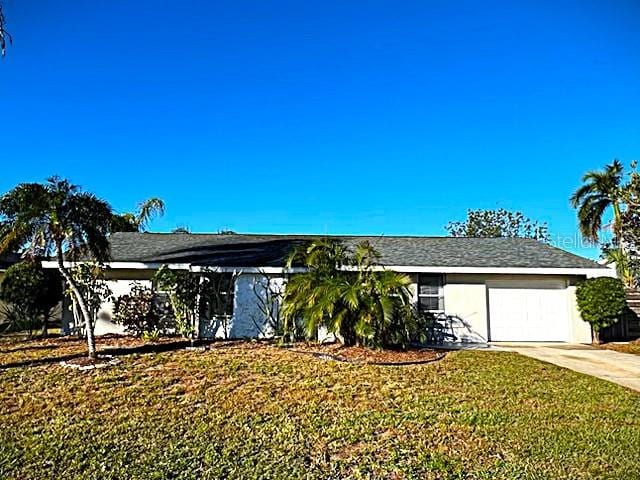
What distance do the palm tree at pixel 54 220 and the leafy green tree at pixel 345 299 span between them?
4580 mm

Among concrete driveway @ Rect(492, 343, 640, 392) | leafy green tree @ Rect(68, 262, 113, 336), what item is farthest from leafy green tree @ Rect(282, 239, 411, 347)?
leafy green tree @ Rect(68, 262, 113, 336)

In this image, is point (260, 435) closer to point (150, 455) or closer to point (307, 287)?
point (150, 455)

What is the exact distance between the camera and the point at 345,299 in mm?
10742

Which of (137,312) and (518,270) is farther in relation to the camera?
(518,270)

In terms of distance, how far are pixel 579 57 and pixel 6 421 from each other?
16.6 metres

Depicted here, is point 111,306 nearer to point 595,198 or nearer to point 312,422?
point 312,422

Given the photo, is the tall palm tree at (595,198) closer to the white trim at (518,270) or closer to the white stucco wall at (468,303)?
the white trim at (518,270)

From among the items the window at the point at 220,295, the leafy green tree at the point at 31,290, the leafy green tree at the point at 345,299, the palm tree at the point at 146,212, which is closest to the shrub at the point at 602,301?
the leafy green tree at the point at 345,299

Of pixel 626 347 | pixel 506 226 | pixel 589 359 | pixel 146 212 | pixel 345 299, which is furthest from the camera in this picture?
pixel 506 226

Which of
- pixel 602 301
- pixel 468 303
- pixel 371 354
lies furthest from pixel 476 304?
pixel 371 354

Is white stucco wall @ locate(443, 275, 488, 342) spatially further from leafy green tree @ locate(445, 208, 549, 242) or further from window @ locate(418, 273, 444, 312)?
leafy green tree @ locate(445, 208, 549, 242)

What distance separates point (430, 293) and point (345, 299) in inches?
163

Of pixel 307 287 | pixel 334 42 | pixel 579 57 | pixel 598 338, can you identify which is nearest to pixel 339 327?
pixel 307 287

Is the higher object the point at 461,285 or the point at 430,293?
the point at 461,285
